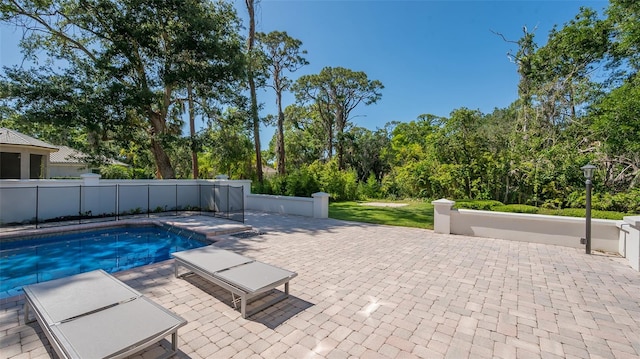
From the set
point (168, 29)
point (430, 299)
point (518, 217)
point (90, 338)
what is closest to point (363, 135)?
point (168, 29)

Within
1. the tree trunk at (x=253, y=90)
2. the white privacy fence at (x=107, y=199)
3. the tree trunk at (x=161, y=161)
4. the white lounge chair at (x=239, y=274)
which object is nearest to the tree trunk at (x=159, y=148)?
the tree trunk at (x=161, y=161)

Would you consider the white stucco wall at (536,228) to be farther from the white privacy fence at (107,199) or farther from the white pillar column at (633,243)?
the white privacy fence at (107,199)

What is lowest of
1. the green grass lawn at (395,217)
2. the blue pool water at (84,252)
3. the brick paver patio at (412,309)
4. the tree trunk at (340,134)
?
the blue pool water at (84,252)

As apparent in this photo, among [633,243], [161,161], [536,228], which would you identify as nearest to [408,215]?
[536,228]

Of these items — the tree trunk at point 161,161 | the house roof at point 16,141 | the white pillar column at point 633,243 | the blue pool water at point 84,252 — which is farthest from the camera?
the house roof at point 16,141

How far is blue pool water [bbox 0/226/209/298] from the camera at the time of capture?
18.9ft

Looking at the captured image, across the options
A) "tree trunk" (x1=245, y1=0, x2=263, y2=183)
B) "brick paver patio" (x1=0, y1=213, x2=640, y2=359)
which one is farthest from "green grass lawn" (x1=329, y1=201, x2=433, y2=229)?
"tree trunk" (x1=245, y1=0, x2=263, y2=183)

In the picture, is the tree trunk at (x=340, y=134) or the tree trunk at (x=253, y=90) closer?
the tree trunk at (x=253, y=90)

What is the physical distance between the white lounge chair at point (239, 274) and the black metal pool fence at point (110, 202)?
546 centimetres

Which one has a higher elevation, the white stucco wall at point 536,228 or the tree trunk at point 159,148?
the tree trunk at point 159,148

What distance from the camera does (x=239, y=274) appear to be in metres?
3.89

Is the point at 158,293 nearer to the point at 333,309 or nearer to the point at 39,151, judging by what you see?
the point at 333,309

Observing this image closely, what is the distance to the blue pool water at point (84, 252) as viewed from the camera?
18.9 feet

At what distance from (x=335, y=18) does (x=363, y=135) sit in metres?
19.6
